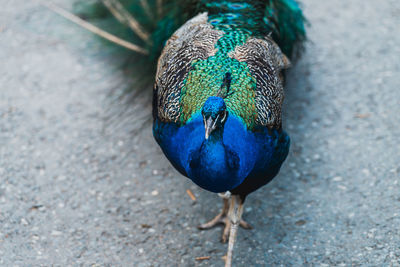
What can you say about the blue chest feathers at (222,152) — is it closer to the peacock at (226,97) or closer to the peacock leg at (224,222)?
the peacock at (226,97)

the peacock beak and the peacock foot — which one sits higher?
the peacock beak

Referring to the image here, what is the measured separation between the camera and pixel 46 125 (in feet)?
11.4

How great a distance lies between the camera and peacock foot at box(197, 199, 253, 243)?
2777mm

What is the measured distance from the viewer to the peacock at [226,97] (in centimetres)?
206

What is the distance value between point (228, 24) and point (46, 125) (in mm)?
1604

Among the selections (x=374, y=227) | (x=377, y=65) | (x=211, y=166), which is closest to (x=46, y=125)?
(x=211, y=166)

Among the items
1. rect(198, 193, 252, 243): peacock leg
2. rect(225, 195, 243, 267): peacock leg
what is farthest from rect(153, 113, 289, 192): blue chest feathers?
rect(198, 193, 252, 243): peacock leg

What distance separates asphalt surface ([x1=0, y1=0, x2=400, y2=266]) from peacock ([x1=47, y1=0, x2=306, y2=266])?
269mm

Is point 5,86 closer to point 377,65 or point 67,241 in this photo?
point 67,241

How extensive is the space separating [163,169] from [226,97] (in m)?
1.10

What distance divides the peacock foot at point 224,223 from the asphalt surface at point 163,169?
3 cm

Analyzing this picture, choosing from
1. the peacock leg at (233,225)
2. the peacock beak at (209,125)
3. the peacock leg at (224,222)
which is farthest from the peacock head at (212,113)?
the peacock leg at (224,222)

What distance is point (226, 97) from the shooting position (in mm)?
2227

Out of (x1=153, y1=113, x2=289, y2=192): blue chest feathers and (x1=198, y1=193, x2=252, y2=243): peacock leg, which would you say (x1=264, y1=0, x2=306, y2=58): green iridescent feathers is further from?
(x1=198, y1=193, x2=252, y2=243): peacock leg
